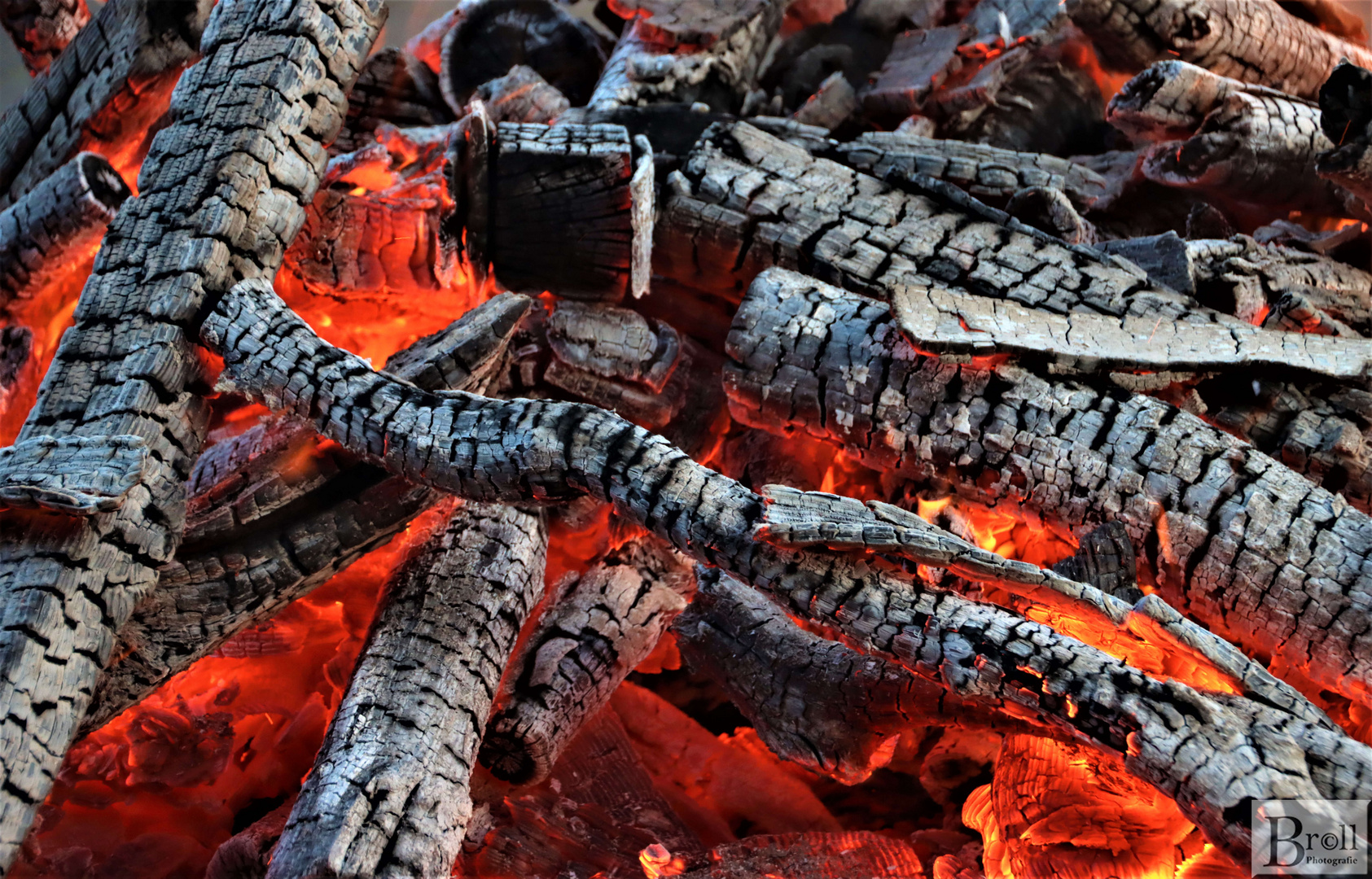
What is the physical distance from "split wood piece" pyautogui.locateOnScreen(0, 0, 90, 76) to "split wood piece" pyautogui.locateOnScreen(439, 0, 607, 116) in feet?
4.64

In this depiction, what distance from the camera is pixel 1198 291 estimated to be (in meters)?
2.62

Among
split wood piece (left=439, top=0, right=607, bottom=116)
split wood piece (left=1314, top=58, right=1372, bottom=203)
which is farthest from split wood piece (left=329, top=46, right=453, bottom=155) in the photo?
split wood piece (left=1314, top=58, right=1372, bottom=203)

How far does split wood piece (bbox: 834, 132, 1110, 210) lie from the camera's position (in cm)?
301

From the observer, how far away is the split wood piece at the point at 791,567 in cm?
152

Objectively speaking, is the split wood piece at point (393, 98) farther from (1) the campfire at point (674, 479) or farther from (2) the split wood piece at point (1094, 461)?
(2) the split wood piece at point (1094, 461)

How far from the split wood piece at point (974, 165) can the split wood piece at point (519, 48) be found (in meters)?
1.51

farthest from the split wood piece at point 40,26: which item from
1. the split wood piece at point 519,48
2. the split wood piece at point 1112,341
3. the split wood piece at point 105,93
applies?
the split wood piece at point 1112,341

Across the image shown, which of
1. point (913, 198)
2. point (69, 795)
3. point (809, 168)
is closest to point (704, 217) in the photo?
point (809, 168)

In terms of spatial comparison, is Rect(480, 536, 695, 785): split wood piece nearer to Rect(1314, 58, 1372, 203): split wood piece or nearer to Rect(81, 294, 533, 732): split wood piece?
Rect(81, 294, 533, 732): split wood piece

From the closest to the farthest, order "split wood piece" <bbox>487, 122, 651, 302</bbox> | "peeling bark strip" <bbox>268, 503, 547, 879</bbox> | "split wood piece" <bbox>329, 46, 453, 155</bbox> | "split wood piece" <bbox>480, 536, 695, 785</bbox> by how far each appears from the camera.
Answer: "peeling bark strip" <bbox>268, 503, 547, 879</bbox>
"split wood piece" <bbox>480, 536, 695, 785</bbox>
"split wood piece" <bbox>487, 122, 651, 302</bbox>
"split wood piece" <bbox>329, 46, 453, 155</bbox>

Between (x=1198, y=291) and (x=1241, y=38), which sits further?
(x=1241, y=38)

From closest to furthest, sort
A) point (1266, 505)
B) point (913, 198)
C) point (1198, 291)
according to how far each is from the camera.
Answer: point (1266, 505)
point (1198, 291)
point (913, 198)

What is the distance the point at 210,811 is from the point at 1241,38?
12.3 feet

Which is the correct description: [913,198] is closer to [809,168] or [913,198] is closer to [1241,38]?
[809,168]
